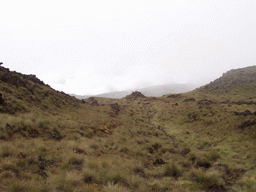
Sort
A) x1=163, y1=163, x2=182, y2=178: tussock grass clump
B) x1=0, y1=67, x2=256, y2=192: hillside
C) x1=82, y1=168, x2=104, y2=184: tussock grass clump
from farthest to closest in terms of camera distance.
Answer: x1=163, y1=163, x2=182, y2=178: tussock grass clump, x1=82, y1=168, x2=104, y2=184: tussock grass clump, x1=0, y1=67, x2=256, y2=192: hillside

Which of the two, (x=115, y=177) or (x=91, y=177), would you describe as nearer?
(x=91, y=177)

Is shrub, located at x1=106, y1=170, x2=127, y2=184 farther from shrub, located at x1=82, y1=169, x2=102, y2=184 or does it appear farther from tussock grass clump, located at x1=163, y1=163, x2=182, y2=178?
tussock grass clump, located at x1=163, y1=163, x2=182, y2=178

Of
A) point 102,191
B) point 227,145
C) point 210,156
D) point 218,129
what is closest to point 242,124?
point 218,129

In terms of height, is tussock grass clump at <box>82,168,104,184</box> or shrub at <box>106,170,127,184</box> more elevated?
tussock grass clump at <box>82,168,104,184</box>

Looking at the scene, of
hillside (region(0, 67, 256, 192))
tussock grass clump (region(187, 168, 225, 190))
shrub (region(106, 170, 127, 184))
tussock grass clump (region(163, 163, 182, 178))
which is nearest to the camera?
hillside (region(0, 67, 256, 192))

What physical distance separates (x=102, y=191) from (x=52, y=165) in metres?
2.96

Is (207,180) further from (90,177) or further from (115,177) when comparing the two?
(90,177)

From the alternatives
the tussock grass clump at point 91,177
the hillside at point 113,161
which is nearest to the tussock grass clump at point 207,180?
the hillside at point 113,161

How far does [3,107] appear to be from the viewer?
1132 cm

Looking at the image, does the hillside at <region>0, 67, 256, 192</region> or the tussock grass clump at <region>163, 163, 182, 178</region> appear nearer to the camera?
the hillside at <region>0, 67, 256, 192</region>

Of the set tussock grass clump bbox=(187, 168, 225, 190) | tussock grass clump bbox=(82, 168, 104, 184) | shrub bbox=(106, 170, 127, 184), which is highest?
tussock grass clump bbox=(82, 168, 104, 184)

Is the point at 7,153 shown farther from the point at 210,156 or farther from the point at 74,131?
the point at 210,156

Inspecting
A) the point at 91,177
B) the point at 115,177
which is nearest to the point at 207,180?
the point at 115,177

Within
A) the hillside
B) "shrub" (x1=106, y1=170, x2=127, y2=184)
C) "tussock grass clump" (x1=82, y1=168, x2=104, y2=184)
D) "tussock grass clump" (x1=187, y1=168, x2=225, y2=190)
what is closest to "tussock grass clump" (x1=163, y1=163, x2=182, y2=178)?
the hillside
